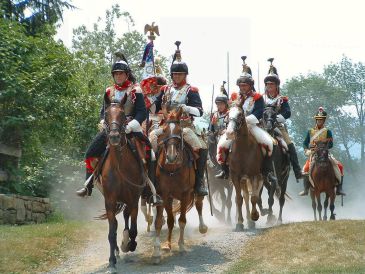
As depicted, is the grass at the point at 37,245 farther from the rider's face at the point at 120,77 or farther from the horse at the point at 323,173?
the horse at the point at 323,173

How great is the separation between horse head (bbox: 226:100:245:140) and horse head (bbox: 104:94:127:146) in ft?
12.4

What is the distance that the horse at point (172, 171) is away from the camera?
13.2 m

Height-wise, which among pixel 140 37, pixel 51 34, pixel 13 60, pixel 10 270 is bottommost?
pixel 10 270

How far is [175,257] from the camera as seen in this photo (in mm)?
13633

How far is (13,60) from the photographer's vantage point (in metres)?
20.7

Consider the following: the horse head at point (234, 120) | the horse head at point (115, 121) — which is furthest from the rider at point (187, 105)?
the horse head at point (115, 121)

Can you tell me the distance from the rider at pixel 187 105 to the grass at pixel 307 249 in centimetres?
180

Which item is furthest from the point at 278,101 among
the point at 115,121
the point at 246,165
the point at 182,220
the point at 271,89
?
the point at 115,121

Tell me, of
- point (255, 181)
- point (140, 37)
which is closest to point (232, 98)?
point (255, 181)

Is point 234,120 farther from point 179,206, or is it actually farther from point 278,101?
point 278,101

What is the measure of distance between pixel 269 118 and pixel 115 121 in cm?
746

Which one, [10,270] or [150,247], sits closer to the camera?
[10,270]

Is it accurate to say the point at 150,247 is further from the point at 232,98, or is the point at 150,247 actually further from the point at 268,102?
the point at 268,102

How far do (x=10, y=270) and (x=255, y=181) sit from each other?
655 cm
